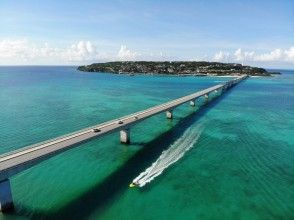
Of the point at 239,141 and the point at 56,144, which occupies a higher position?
the point at 56,144

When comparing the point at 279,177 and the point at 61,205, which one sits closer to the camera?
the point at 61,205

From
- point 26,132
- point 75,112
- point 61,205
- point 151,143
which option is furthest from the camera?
point 75,112

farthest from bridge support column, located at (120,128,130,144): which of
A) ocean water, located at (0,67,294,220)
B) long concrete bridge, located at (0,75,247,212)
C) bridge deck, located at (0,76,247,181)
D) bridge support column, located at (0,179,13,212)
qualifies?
bridge support column, located at (0,179,13,212)

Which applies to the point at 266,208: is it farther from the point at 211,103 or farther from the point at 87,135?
the point at 211,103

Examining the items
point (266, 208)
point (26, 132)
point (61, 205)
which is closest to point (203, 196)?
point (266, 208)

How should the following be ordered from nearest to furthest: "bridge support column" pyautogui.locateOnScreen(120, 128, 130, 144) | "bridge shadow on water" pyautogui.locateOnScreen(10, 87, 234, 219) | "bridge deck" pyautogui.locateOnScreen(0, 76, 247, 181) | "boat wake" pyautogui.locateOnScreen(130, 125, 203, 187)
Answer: "bridge shadow on water" pyautogui.locateOnScreen(10, 87, 234, 219), "bridge deck" pyautogui.locateOnScreen(0, 76, 247, 181), "boat wake" pyautogui.locateOnScreen(130, 125, 203, 187), "bridge support column" pyautogui.locateOnScreen(120, 128, 130, 144)

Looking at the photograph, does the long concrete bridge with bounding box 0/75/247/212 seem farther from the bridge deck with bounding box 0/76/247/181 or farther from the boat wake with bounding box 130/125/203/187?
the boat wake with bounding box 130/125/203/187
